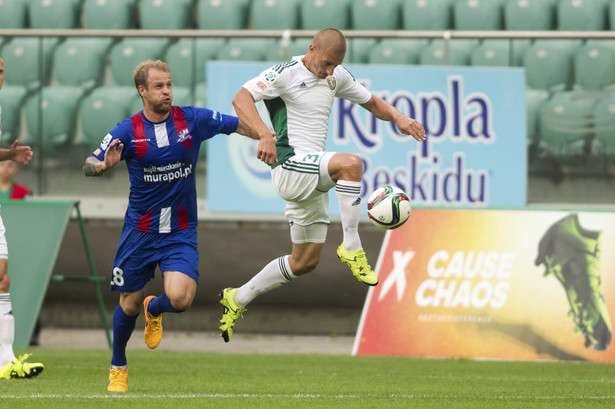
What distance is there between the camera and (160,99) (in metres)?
6.76

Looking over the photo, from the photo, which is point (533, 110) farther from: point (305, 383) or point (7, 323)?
point (7, 323)

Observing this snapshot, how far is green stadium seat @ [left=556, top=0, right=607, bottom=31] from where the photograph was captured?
531 inches

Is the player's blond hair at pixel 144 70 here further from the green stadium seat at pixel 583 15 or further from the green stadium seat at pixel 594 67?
the green stadium seat at pixel 583 15

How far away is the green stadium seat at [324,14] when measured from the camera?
13.9 metres

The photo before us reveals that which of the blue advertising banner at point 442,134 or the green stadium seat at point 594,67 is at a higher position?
the green stadium seat at point 594,67

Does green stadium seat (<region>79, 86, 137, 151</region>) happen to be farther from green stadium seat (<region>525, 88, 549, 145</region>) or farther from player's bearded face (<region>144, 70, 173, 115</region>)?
player's bearded face (<region>144, 70, 173, 115</region>)

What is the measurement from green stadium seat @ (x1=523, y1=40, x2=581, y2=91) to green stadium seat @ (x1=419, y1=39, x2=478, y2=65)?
2.16 feet

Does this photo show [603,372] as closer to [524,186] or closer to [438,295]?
[438,295]

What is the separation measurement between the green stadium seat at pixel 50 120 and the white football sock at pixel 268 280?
5326 mm

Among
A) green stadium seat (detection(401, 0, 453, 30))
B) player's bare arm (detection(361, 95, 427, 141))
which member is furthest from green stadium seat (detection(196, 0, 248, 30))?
player's bare arm (detection(361, 95, 427, 141))

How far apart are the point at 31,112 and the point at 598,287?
6.77 metres

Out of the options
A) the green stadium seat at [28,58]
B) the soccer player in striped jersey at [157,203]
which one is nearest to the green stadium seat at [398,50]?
the green stadium seat at [28,58]

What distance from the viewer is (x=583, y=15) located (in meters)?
13.5

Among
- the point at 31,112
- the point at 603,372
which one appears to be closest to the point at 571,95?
the point at 603,372
